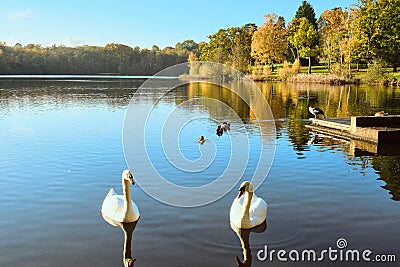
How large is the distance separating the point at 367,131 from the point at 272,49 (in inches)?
2751

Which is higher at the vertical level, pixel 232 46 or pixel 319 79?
pixel 232 46

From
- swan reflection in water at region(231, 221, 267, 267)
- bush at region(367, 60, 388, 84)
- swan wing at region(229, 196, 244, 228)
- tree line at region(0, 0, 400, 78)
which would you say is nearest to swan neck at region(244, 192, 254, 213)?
swan wing at region(229, 196, 244, 228)

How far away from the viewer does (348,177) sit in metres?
13.1

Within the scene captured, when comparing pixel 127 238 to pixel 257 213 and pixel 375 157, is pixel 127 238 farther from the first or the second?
pixel 375 157

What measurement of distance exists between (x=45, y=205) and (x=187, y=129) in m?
13.2

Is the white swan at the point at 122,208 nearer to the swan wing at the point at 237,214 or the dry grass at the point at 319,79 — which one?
the swan wing at the point at 237,214

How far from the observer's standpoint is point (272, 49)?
3408 inches

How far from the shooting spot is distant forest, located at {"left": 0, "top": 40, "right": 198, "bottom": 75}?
13175 cm

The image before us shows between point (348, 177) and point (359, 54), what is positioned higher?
point (359, 54)

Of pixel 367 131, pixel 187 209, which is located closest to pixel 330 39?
pixel 367 131

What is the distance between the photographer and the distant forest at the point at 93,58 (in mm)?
131750

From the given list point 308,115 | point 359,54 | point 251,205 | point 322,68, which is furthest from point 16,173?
point 322,68

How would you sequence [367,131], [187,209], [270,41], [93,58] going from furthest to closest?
[93,58], [270,41], [367,131], [187,209]

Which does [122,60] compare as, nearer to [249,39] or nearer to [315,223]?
[249,39]
